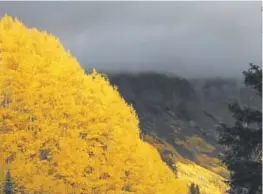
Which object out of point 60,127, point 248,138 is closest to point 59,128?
point 60,127

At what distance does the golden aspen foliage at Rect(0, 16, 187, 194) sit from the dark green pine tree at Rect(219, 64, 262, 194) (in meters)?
14.2

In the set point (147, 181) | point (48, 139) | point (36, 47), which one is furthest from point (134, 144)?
point (36, 47)

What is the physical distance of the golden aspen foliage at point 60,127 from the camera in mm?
27844

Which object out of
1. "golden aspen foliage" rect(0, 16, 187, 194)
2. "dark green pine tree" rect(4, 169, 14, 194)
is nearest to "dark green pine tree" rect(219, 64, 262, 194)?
"dark green pine tree" rect(4, 169, 14, 194)

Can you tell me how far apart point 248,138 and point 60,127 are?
1610cm

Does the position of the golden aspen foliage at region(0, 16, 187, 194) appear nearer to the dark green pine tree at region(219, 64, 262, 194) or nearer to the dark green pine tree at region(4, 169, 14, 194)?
the dark green pine tree at region(4, 169, 14, 194)

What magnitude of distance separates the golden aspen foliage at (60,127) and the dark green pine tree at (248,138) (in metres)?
14.2

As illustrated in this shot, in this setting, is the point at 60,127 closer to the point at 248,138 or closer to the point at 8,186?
the point at 8,186

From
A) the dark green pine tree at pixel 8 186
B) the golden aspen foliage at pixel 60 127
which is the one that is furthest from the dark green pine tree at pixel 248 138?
the golden aspen foliage at pixel 60 127

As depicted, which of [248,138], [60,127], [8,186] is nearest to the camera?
[248,138]

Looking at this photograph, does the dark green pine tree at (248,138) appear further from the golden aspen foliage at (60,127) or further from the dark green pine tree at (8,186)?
the golden aspen foliage at (60,127)

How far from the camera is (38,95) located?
29047 millimetres

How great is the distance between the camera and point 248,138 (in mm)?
14352

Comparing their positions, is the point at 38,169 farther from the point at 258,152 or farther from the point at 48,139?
the point at 258,152
